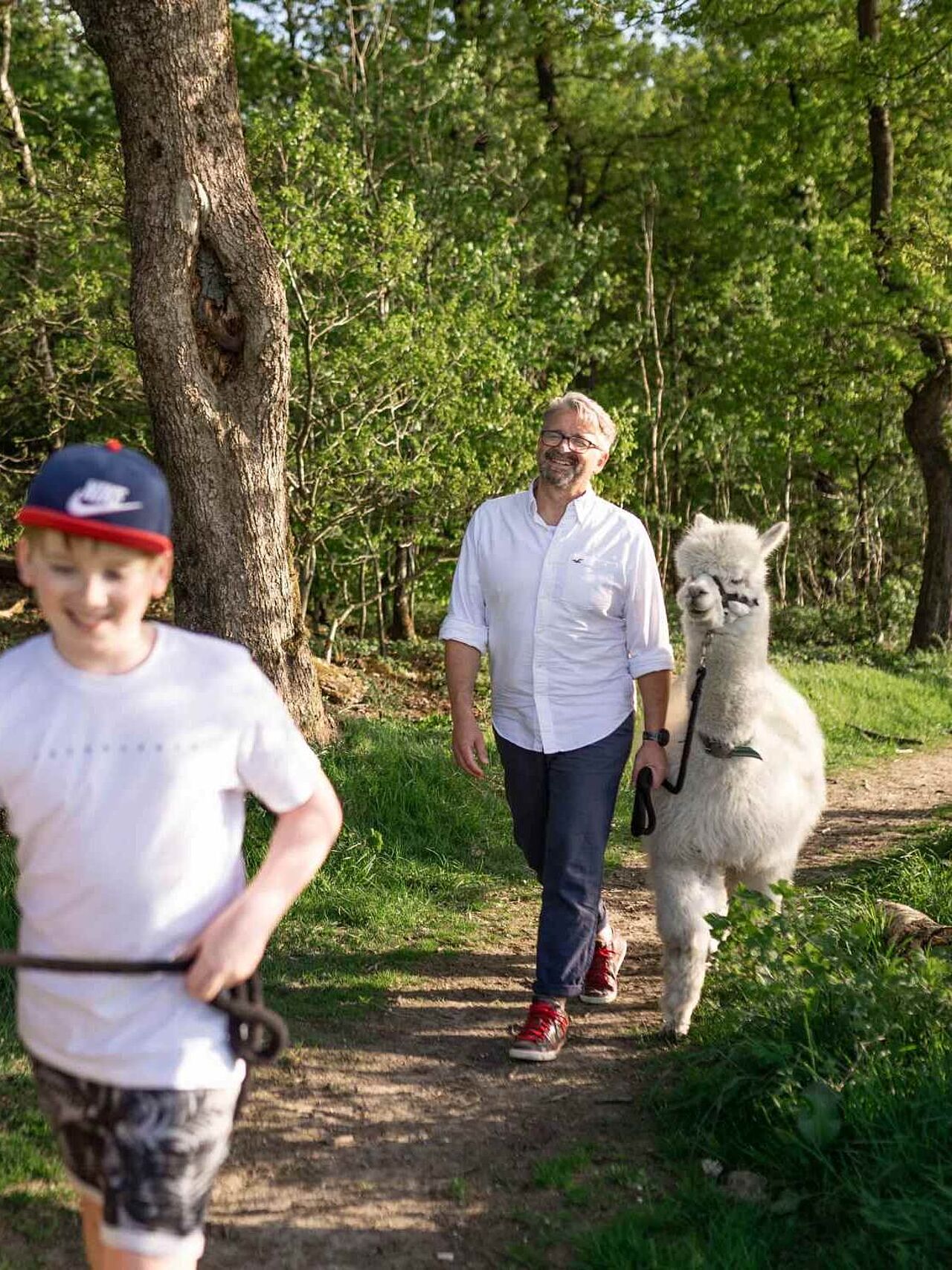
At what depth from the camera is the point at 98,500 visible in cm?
186

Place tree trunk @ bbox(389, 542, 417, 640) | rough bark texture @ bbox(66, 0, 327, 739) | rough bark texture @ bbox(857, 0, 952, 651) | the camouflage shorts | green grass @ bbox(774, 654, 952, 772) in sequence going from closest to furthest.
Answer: the camouflage shorts → rough bark texture @ bbox(66, 0, 327, 739) → green grass @ bbox(774, 654, 952, 772) → tree trunk @ bbox(389, 542, 417, 640) → rough bark texture @ bbox(857, 0, 952, 651)

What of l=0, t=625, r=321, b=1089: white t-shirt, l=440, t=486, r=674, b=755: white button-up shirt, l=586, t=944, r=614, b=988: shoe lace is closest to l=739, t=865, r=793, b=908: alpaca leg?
l=586, t=944, r=614, b=988: shoe lace

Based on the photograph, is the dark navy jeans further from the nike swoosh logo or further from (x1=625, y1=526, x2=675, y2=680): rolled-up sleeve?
the nike swoosh logo

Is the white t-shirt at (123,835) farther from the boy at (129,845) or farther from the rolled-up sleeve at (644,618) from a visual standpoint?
the rolled-up sleeve at (644,618)

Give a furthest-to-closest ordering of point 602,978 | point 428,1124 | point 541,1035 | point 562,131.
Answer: point 562,131 → point 602,978 → point 541,1035 → point 428,1124

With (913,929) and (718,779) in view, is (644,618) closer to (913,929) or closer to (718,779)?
(718,779)

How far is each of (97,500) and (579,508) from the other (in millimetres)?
2932

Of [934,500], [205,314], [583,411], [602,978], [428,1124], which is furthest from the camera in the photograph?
[934,500]

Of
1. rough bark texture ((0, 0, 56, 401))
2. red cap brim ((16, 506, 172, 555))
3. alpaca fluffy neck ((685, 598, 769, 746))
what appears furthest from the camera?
rough bark texture ((0, 0, 56, 401))

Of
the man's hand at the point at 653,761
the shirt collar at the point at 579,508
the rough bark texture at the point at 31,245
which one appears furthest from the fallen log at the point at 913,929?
the rough bark texture at the point at 31,245

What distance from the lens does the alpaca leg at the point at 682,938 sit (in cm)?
465

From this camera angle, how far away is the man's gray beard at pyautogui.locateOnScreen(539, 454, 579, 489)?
4.56 m

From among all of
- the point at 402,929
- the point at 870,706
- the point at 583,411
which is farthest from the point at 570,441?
the point at 870,706

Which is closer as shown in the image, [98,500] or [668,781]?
[98,500]
